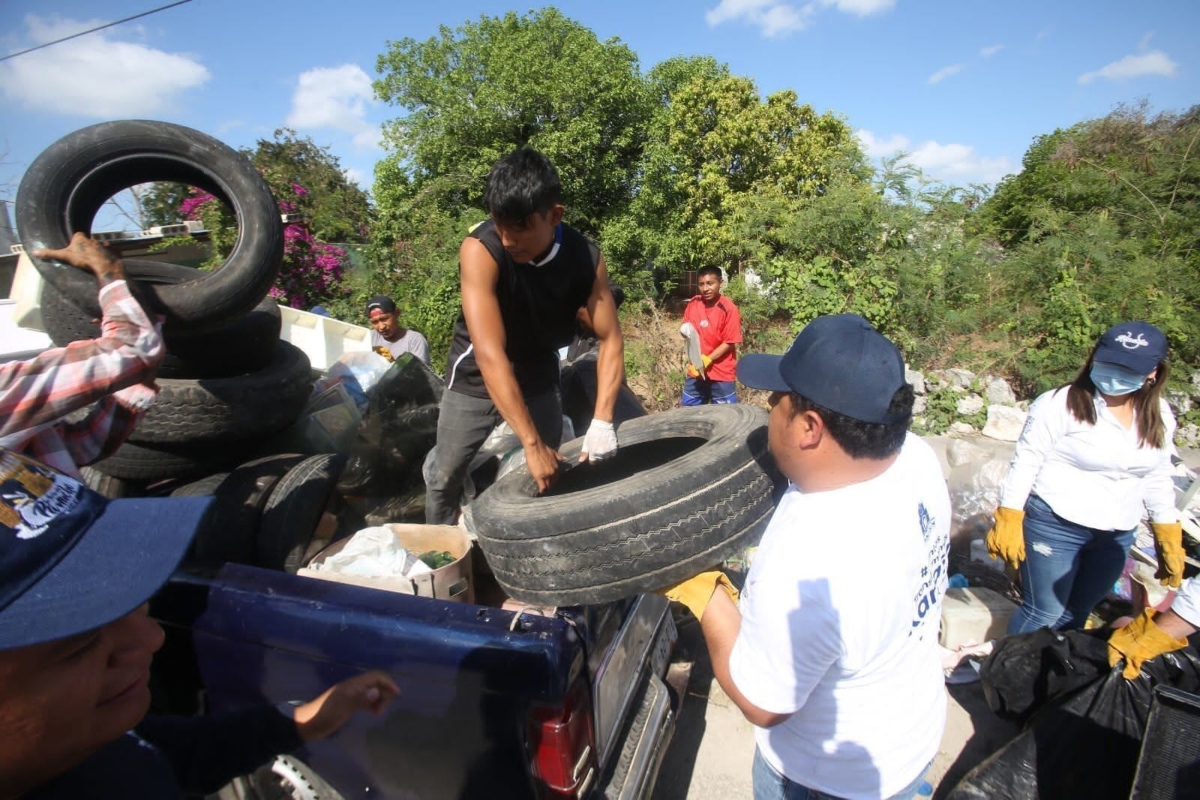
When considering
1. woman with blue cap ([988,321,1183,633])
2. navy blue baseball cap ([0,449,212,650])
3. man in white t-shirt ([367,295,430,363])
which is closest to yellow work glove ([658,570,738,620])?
navy blue baseball cap ([0,449,212,650])

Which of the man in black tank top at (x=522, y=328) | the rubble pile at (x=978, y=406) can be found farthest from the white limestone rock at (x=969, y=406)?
the man in black tank top at (x=522, y=328)

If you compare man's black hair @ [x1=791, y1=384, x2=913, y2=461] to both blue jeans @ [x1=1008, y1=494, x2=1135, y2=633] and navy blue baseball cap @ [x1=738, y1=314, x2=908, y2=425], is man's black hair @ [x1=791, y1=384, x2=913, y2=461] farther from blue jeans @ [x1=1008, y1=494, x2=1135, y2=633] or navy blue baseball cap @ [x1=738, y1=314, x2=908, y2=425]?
blue jeans @ [x1=1008, y1=494, x2=1135, y2=633]

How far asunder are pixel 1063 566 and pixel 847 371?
8.14 feet

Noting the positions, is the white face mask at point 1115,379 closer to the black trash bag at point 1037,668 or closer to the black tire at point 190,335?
the black trash bag at point 1037,668

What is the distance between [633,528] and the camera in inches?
68.6

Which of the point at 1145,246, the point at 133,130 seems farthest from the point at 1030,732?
the point at 1145,246

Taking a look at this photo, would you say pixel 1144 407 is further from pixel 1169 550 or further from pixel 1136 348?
pixel 1169 550

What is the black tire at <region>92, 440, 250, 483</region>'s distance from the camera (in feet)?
10.0

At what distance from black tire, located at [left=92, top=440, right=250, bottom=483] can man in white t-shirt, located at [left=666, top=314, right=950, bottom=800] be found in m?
2.84

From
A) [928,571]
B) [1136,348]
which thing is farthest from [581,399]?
[928,571]

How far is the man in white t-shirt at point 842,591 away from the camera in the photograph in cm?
123

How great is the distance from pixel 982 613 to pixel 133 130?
4.89 metres

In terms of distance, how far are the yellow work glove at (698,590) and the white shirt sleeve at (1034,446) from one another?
1.96 m

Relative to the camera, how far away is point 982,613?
3.46 m
